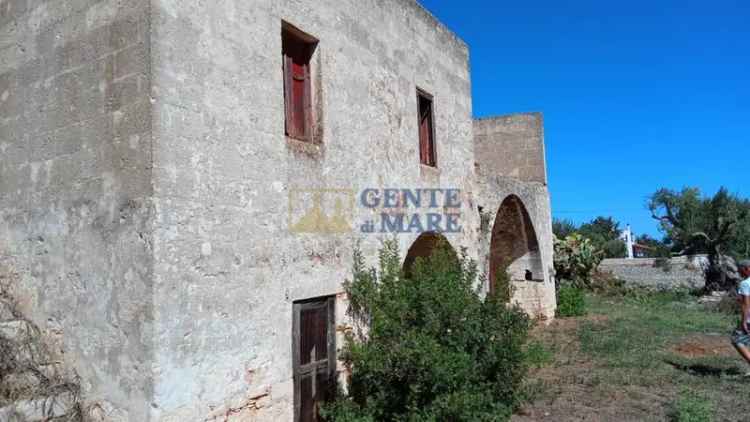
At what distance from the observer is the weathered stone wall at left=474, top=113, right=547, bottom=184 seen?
14.3 metres

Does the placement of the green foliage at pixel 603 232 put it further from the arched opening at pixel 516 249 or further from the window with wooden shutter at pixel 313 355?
the window with wooden shutter at pixel 313 355

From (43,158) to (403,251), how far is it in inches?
155

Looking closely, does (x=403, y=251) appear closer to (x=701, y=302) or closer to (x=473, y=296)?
(x=473, y=296)

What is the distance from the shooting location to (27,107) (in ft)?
14.6

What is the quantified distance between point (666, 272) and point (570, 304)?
23.5 feet

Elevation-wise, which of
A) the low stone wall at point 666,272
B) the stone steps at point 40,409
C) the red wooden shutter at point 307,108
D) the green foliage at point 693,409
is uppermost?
the red wooden shutter at point 307,108

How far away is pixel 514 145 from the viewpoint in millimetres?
14562

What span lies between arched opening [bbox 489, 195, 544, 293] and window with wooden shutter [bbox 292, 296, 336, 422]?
27.5ft

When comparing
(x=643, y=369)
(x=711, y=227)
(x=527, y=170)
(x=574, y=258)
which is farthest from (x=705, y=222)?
(x=643, y=369)

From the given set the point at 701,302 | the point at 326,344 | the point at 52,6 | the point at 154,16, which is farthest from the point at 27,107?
the point at 701,302

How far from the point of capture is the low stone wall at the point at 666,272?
18.7 meters

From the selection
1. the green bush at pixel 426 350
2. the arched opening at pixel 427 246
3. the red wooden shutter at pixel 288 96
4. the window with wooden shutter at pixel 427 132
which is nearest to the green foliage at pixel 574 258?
the arched opening at pixel 427 246

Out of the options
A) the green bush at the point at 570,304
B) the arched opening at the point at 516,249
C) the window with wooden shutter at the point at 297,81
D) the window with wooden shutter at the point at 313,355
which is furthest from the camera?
the green bush at the point at 570,304

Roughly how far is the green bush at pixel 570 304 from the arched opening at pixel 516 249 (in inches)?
46.3
